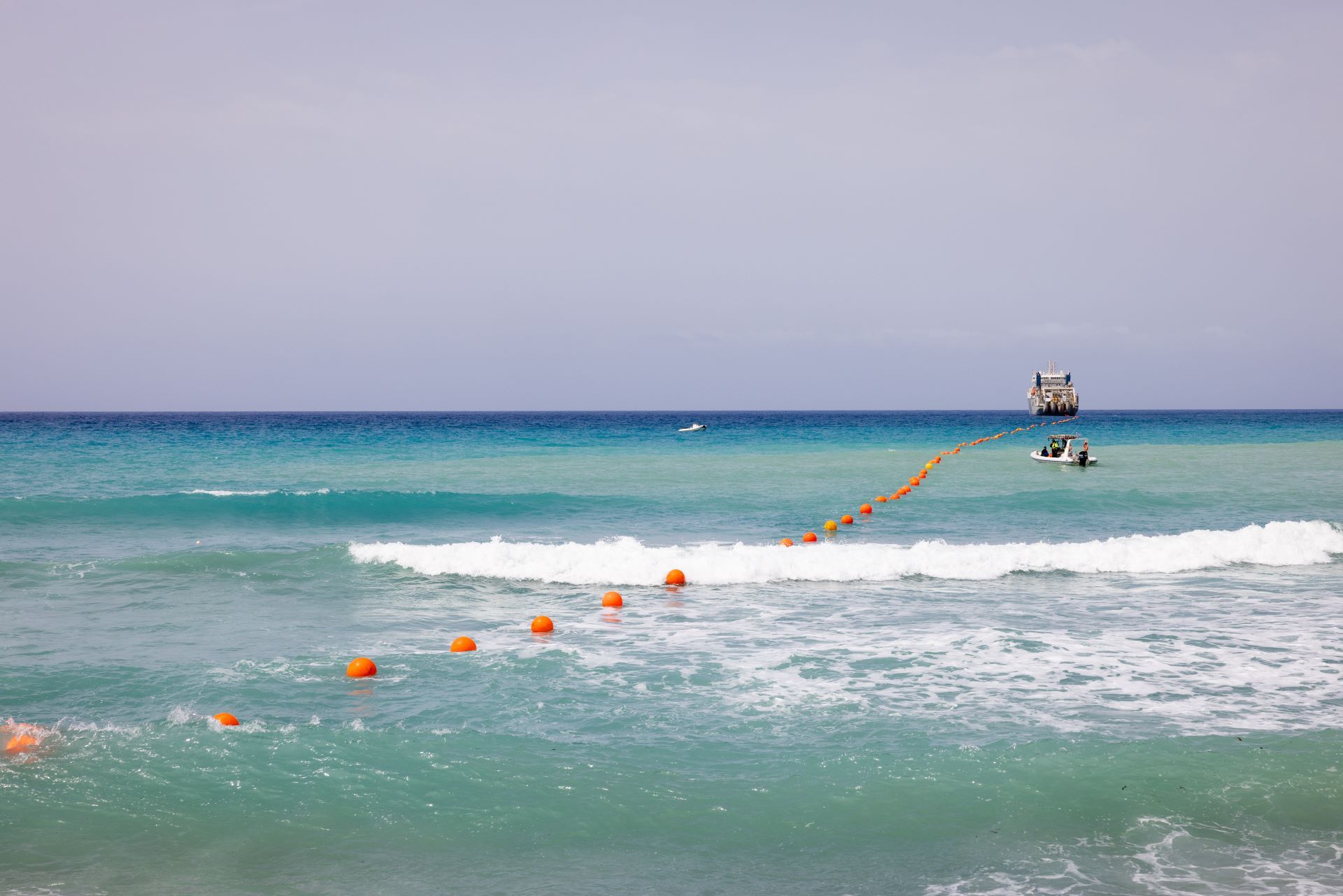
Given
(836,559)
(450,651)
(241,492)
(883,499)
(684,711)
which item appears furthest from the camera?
(241,492)

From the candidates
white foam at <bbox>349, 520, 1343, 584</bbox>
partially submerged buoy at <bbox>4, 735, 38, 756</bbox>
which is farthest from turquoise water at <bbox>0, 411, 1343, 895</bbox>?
partially submerged buoy at <bbox>4, 735, 38, 756</bbox>

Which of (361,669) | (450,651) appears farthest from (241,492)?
(361,669)

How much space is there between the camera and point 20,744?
7.87m

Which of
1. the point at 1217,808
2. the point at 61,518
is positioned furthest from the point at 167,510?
the point at 1217,808

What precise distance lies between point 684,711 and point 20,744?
5729 mm

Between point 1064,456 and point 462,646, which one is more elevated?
point 1064,456

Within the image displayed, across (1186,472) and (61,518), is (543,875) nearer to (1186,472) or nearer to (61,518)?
(61,518)

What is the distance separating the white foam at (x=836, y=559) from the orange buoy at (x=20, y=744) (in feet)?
28.7

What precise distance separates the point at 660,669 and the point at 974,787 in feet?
13.2

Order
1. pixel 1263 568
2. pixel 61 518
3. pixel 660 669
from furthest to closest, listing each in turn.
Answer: pixel 61 518, pixel 1263 568, pixel 660 669

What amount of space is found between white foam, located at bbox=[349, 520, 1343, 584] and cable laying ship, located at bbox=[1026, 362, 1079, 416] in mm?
95882

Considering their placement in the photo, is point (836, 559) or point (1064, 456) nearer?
point (836, 559)

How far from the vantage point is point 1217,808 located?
6609mm

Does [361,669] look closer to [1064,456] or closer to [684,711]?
[684,711]
